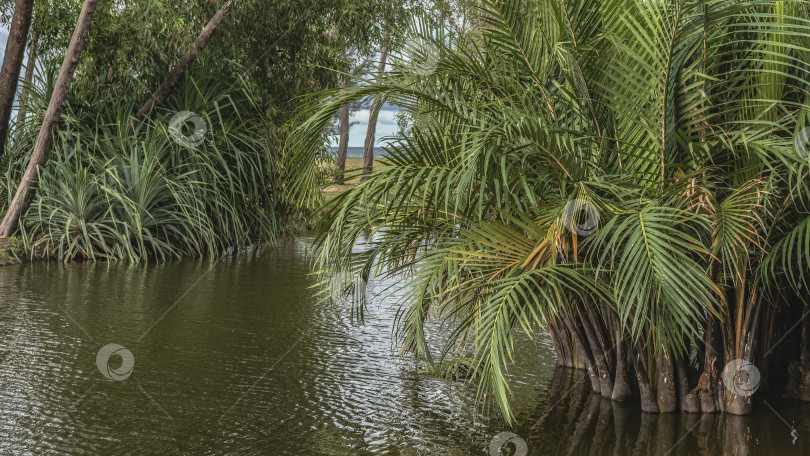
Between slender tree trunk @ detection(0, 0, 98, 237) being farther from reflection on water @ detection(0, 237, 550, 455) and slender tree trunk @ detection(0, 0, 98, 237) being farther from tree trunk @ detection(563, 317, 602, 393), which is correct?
tree trunk @ detection(563, 317, 602, 393)

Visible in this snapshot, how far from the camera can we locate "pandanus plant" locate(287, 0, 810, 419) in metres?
4.13

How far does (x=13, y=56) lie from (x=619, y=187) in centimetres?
1022

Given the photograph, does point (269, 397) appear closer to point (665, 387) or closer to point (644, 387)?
point (644, 387)

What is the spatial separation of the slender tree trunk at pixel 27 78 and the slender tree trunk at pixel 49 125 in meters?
1.63

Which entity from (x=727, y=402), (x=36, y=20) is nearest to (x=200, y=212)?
(x=36, y=20)

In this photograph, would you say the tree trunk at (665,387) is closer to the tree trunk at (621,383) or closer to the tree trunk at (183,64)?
the tree trunk at (621,383)

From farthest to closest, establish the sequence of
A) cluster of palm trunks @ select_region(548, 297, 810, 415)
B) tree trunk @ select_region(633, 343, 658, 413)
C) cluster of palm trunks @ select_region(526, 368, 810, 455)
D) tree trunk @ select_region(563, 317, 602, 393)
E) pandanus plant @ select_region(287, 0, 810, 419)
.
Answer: tree trunk @ select_region(563, 317, 602, 393)
tree trunk @ select_region(633, 343, 658, 413)
cluster of palm trunks @ select_region(548, 297, 810, 415)
cluster of palm trunks @ select_region(526, 368, 810, 455)
pandanus plant @ select_region(287, 0, 810, 419)

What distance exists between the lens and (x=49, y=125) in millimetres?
11891

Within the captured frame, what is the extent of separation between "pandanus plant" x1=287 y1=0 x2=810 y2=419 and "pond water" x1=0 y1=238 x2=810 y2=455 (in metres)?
0.37

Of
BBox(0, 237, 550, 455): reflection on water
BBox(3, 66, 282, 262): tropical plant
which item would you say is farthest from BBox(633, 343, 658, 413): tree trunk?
BBox(3, 66, 282, 262): tropical plant

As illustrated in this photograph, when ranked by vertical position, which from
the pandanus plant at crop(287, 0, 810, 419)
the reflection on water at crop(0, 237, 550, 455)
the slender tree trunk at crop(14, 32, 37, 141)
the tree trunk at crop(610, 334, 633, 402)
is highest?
the slender tree trunk at crop(14, 32, 37, 141)

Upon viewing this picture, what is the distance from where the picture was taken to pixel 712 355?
4.80 metres

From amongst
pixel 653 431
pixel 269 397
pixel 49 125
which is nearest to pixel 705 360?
pixel 653 431

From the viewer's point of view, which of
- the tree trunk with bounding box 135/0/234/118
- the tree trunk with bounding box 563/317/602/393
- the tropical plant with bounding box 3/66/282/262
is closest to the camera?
the tree trunk with bounding box 563/317/602/393
